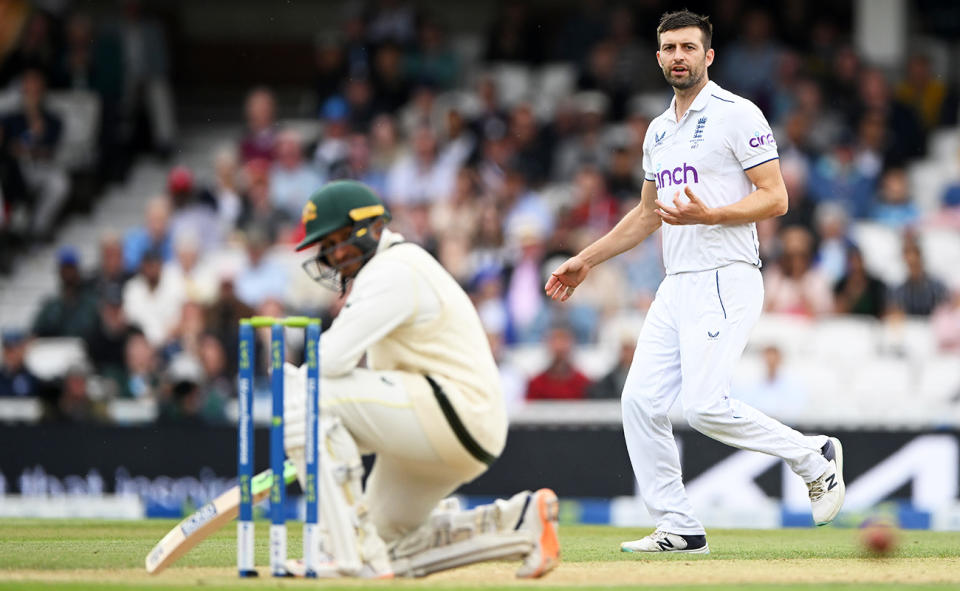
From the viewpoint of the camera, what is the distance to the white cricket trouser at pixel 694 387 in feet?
21.2

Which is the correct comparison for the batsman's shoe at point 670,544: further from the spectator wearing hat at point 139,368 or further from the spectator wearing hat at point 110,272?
the spectator wearing hat at point 110,272

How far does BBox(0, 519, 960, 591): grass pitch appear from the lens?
561 centimetres

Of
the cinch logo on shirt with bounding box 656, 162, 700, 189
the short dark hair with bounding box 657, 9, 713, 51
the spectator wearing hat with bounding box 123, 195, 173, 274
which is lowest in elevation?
the spectator wearing hat with bounding box 123, 195, 173, 274

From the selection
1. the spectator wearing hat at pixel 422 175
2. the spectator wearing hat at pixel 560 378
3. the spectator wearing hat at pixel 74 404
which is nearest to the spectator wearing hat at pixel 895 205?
the spectator wearing hat at pixel 560 378

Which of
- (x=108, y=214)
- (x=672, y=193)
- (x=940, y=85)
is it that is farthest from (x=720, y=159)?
(x=108, y=214)

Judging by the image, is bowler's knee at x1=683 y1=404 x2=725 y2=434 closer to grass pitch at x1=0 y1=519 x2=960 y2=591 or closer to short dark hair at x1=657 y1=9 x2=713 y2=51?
grass pitch at x1=0 y1=519 x2=960 y2=591

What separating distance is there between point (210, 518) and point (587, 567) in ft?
5.42

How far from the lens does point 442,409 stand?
5.58 metres

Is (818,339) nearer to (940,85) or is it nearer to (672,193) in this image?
(940,85)

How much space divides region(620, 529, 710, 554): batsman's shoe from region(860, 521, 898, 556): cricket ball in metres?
0.75

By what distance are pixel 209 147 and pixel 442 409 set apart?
1282 cm

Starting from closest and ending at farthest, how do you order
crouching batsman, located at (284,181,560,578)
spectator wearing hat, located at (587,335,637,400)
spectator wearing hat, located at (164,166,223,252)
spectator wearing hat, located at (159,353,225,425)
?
crouching batsman, located at (284,181,560,578) → spectator wearing hat, located at (587,335,637,400) → spectator wearing hat, located at (159,353,225,425) → spectator wearing hat, located at (164,166,223,252)

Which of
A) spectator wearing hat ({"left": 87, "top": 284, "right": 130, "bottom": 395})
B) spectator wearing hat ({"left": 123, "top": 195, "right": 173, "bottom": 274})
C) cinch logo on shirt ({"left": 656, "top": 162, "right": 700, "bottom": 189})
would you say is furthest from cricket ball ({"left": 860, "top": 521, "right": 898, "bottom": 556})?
spectator wearing hat ({"left": 123, "top": 195, "right": 173, "bottom": 274})

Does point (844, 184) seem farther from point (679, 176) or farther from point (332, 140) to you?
point (679, 176)
